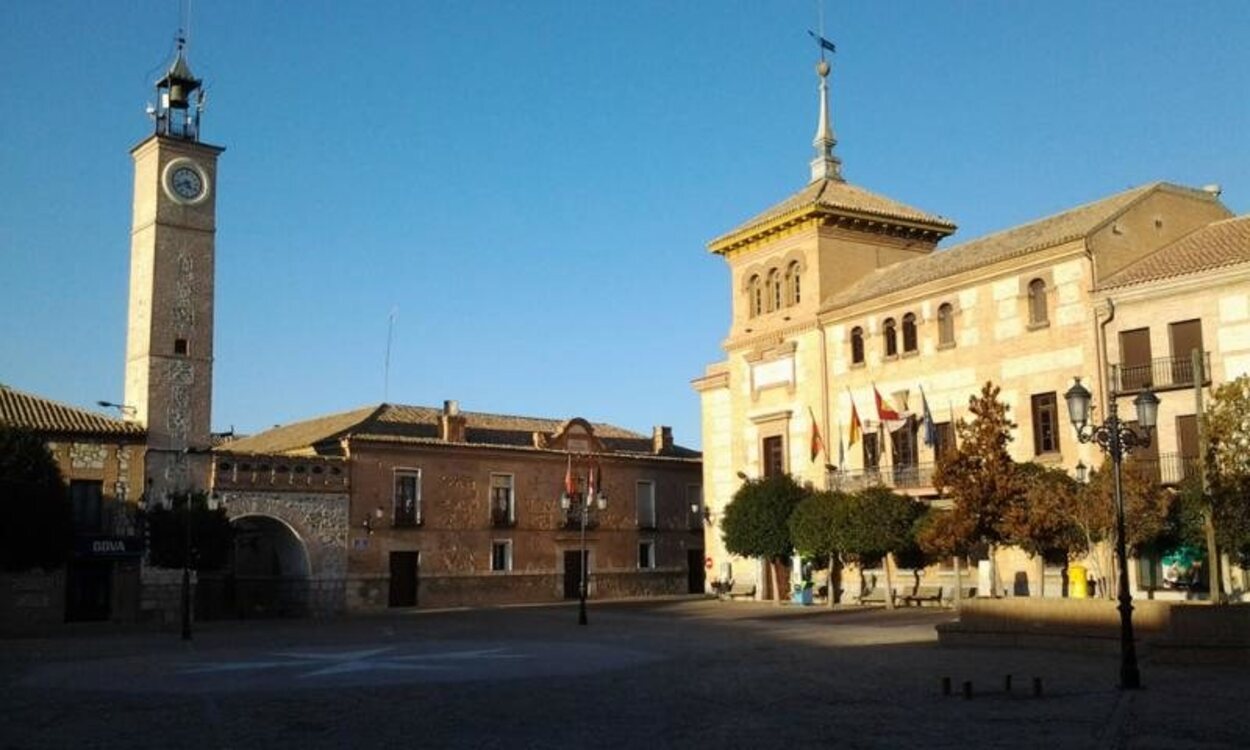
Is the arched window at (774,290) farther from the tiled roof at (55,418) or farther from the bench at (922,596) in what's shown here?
the tiled roof at (55,418)

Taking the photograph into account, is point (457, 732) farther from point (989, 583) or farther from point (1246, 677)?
point (989, 583)

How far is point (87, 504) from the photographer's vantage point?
35969 mm

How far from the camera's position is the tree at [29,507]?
31.5 meters

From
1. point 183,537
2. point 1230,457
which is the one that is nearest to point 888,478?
point 1230,457

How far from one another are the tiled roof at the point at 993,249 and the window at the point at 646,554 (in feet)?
51.2

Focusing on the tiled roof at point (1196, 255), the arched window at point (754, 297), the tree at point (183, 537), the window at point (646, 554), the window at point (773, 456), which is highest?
the arched window at point (754, 297)

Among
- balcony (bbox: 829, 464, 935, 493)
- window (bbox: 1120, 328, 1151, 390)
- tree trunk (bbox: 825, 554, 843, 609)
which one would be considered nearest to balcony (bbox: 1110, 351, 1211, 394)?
window (bbox: 1120, 328, 1151, 390)

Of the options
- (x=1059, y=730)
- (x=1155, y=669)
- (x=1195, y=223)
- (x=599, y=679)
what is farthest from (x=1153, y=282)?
(x=1059, y=730)

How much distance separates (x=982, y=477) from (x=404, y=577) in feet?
78.2

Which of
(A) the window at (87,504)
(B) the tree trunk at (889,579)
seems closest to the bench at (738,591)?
(B) the tree trunk at (889,579)

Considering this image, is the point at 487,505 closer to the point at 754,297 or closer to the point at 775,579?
the point at 775,579

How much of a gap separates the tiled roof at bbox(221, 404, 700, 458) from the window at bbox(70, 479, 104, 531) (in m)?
8.94

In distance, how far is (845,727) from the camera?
11953 millimetres

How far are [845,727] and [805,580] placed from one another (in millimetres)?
27845
